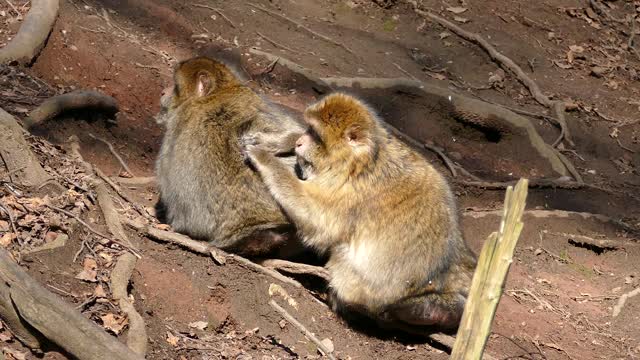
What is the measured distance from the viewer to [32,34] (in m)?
8.84

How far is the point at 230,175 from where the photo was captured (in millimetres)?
6637

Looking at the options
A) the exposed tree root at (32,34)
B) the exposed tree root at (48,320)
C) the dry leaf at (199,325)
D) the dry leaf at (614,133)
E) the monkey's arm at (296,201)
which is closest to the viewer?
the exposed tree root at (48,320)

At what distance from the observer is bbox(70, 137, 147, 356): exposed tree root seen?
547 centimetres

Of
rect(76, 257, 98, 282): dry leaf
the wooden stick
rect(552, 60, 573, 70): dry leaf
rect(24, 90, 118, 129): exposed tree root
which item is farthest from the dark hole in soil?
rect(76, 257, 98, 282): dry leaf

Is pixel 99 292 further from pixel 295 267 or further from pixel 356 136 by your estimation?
pixel 356 136

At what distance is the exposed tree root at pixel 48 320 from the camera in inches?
195

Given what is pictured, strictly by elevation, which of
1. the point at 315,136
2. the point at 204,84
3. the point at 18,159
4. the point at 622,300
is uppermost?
the point at 315,136

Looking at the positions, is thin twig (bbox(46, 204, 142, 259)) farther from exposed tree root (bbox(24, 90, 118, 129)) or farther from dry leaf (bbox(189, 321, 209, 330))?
exposed tree root (bbox(24, 90, 118, 129))

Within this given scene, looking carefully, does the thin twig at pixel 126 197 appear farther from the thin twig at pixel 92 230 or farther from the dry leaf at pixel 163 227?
the thin twig at pixel 92 230

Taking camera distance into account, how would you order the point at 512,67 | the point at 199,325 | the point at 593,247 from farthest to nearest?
1. the point at 512,67
2. the point at 593,247
3. the point at 199,325

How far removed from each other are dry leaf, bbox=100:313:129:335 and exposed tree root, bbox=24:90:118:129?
2.53 meters

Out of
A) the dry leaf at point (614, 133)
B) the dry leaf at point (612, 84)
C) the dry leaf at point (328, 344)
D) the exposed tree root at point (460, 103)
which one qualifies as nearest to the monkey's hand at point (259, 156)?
the dry leaf at point (328, 344)

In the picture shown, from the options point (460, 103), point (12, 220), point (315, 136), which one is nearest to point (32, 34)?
point (12, 220)

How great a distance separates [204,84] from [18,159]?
1.57m
